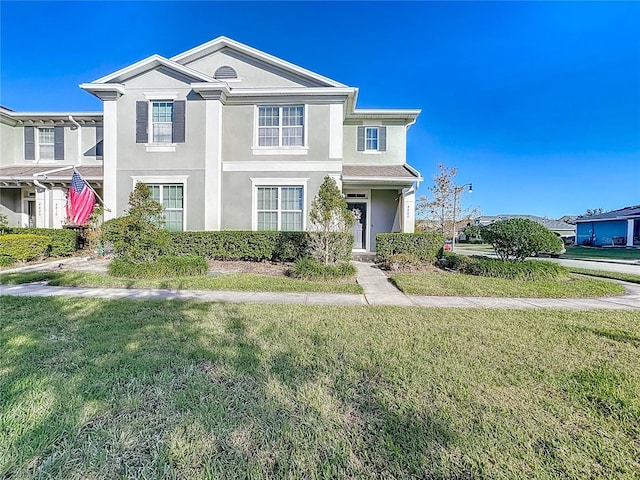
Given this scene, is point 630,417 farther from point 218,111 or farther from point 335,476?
point 218,111

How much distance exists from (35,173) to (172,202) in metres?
7.94

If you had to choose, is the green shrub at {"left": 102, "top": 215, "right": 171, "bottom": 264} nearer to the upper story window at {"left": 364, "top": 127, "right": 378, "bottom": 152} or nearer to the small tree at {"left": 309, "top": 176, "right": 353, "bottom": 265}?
the small tree at {"left": 309, "top": 176, "right": 353, "bottom": 265}

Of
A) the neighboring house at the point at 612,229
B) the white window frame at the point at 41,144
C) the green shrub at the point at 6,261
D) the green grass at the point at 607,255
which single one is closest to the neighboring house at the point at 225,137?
the green shrub at the point at 6,261

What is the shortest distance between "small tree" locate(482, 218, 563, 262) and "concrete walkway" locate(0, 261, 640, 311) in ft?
7.32

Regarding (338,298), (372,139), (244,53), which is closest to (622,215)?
(372,139)

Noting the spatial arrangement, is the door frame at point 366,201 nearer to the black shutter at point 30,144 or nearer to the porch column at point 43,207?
the porch column at point 43,207

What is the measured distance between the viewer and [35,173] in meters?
14.5

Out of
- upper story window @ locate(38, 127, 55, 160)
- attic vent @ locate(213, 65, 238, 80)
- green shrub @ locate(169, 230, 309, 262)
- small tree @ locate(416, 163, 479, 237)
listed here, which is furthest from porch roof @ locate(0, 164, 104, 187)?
small tree @ locate(416, 163, 479, 237)

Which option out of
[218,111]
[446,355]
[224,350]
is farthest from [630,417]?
[218,111]

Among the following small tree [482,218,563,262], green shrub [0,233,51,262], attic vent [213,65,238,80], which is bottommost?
green shrub [0,233,51,262]

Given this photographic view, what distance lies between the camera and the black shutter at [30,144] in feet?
52.1

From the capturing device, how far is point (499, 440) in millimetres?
2111

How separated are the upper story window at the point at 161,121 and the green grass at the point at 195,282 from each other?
6.79m

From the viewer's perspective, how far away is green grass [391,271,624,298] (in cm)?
703
